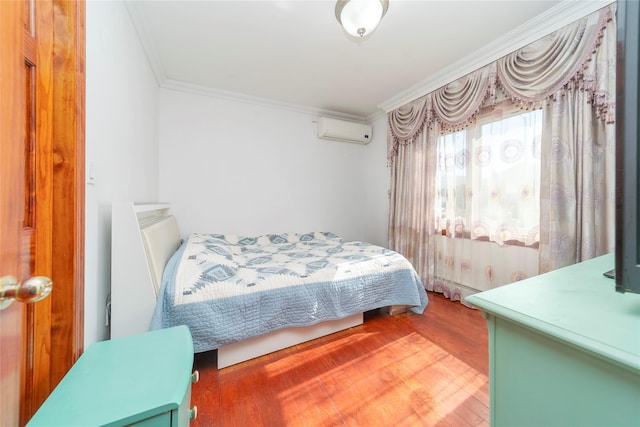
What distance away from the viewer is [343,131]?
3656 mm

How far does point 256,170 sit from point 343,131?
1.47 metres

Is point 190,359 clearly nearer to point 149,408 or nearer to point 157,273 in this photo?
point 149,408

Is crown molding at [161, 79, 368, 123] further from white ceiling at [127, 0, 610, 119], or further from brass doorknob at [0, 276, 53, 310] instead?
brass doorknob at [0, 276, 53, 310]

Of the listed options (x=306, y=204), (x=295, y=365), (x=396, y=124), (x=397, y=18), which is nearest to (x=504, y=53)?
(x=397, y=18)

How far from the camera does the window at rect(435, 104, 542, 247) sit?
201cm

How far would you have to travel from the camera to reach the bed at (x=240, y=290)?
126cm

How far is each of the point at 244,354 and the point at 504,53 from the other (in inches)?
128

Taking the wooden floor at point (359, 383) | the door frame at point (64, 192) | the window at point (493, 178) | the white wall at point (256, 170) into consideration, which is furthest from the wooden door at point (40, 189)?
the window at point (493, 178)

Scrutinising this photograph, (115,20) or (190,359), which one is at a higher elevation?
(115,20)

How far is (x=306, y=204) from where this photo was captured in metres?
3.65

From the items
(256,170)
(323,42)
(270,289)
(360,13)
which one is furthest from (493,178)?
(256,170)

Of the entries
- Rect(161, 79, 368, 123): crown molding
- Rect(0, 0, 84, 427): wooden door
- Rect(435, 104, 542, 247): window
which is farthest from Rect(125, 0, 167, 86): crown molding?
Rect(435, 104, 542, 247): window

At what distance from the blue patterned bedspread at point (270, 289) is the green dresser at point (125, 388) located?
1.46 ft

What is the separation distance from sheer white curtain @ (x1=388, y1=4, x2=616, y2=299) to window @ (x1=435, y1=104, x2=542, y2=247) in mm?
18
